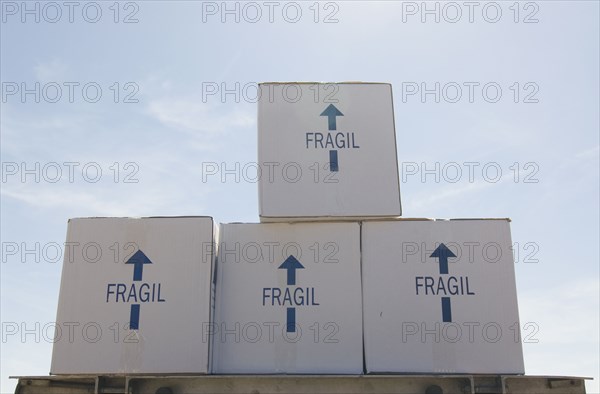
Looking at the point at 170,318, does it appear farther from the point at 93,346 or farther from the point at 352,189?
the point at 352,189

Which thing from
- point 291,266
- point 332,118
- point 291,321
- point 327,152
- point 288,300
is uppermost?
point 332,118

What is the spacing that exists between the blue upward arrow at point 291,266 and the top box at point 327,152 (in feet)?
1.51

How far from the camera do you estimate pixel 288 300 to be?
6441 mm

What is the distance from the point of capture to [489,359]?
6195mm

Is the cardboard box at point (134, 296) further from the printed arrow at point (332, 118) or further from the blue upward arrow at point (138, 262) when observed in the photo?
the printed arrow at point (332, 118)

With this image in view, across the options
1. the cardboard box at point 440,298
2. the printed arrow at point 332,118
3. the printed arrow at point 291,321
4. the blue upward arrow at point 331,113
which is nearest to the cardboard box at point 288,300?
the printed arrow at point 291,321

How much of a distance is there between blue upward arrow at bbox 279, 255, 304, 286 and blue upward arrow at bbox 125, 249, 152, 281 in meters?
1.41

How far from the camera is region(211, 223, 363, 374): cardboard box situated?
20.5 feet

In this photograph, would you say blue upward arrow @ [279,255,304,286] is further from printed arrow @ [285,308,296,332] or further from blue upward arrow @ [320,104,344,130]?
blue upward arrow @ [320,104,344,130]

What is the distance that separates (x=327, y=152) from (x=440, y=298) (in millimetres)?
2009

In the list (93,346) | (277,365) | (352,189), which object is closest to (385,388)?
(277,365)

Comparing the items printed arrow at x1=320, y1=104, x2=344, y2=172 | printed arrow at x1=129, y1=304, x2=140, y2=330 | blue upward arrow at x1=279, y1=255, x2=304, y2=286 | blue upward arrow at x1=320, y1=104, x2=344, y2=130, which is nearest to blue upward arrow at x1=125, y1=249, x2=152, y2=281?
printed arrow at x1=129, y1=304, x2=140, y2=330

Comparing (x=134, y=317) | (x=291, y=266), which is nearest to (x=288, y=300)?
(x=291, y=266)

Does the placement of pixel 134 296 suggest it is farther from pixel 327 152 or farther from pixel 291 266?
pixel 327 152
